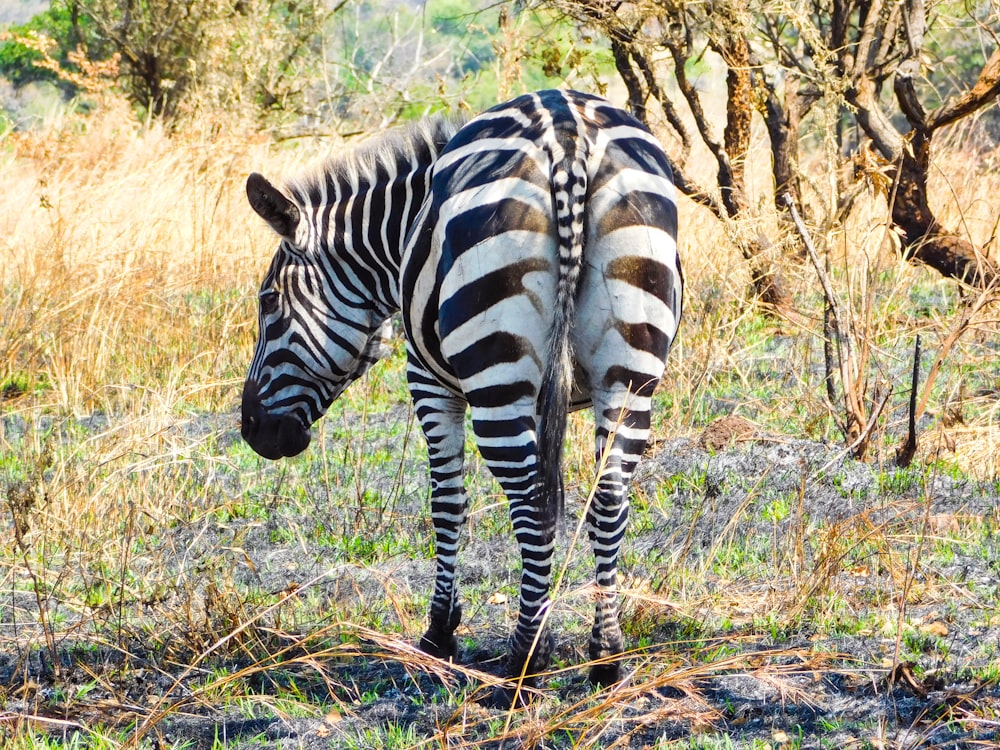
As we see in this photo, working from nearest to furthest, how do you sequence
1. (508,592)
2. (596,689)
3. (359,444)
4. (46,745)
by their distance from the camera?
(46,745) < (596,689) < (508,592) < (359,444)

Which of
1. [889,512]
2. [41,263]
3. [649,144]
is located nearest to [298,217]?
[649,144]

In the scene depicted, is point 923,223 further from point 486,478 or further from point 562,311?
point 562,311

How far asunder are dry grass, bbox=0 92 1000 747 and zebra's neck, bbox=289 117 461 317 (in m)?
0.95

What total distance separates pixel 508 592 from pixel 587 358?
1.46m

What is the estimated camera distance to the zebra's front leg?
3727mm

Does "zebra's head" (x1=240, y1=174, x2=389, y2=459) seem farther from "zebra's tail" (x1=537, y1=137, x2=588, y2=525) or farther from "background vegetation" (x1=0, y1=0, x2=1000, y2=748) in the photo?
"zebra's tail" (x1=537, y1=137, x2=588, y2=525)

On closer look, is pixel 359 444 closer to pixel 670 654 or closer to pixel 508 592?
pixel 508 592

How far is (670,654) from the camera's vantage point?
352 cm

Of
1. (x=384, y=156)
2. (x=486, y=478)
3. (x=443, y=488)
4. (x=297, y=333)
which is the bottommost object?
(x=486, y=478)

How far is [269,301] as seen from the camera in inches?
162

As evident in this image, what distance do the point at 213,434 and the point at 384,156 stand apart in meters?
2.05

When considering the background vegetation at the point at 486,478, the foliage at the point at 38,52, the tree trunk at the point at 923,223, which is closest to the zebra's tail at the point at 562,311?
the background vegetation at the point at 486,478

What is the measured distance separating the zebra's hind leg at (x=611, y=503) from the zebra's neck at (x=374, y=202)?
3.58 feet

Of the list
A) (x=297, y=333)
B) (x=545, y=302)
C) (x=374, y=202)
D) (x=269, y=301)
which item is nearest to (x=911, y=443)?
(x=545, y=302)
